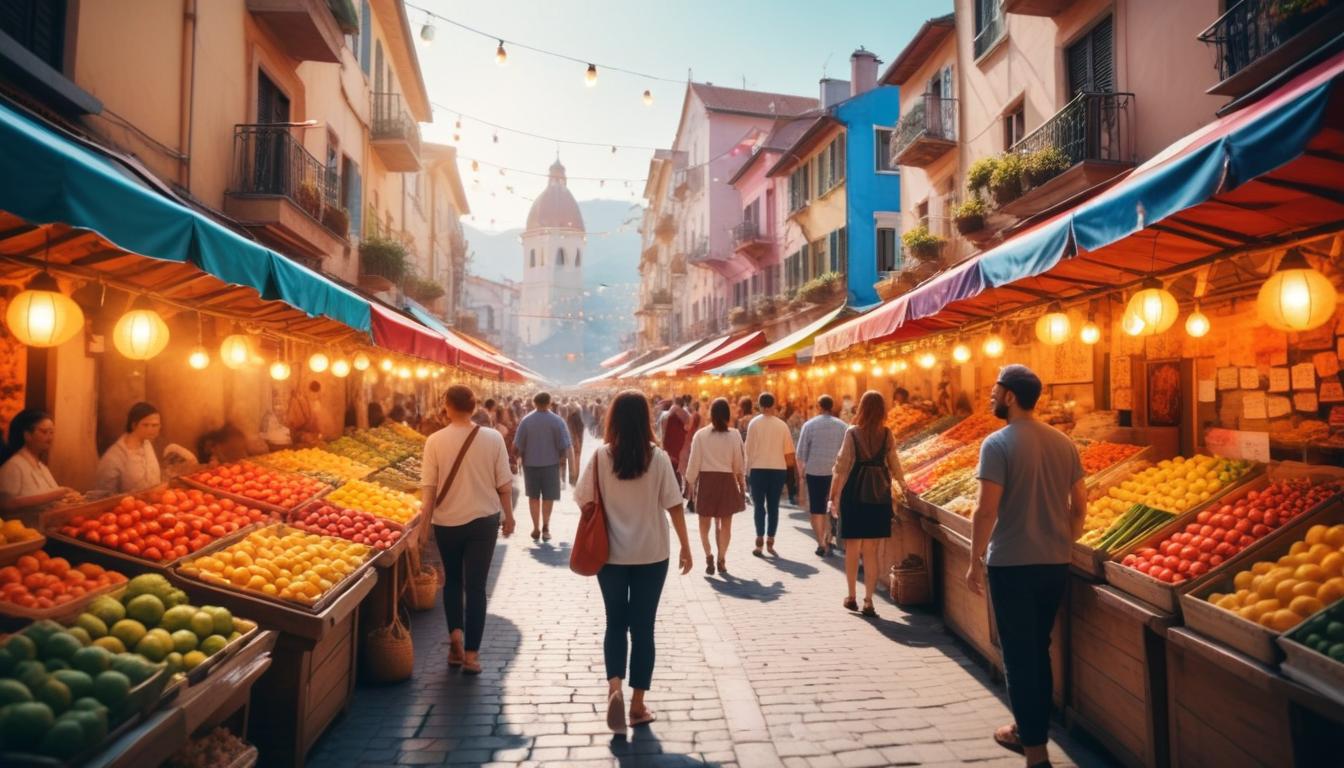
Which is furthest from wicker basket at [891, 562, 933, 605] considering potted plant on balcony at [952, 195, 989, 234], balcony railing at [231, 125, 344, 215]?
balcony railing at [231, 125, 344, 215]

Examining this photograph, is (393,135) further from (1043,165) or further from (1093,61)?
(1093,61)

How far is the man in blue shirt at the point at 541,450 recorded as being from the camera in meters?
10.9

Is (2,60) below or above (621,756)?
above

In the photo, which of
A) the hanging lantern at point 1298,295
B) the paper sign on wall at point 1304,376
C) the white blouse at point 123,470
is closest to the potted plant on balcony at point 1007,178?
the paper sign on wall at point 1304,376

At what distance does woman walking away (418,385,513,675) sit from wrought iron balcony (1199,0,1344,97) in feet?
24.9

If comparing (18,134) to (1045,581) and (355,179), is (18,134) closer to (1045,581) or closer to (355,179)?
(1045,581)

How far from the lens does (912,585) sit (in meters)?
7.73

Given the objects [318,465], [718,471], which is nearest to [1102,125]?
[718,471]

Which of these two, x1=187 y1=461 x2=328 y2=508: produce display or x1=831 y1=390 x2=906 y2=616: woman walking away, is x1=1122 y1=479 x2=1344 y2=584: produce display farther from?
x1=187 y1=461 x2=328 y2=508: produce display

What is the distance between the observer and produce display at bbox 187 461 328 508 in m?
6.82

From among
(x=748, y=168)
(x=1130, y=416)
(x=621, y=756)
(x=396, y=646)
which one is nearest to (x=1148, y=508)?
(x=621, y=756)

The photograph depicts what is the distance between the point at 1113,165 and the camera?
1046 cm

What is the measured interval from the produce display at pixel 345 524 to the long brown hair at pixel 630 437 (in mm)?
2540

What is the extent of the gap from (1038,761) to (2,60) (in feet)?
28.6
